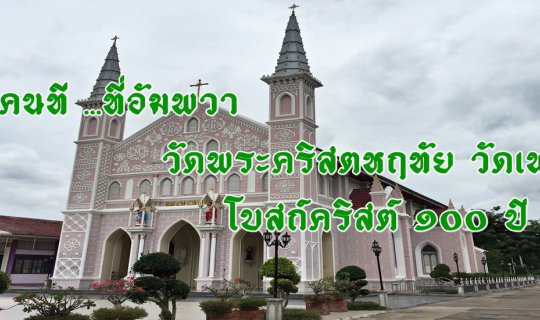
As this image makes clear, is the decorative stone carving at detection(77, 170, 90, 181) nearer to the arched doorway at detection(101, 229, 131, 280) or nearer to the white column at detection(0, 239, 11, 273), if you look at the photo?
the arched doorway at detection(101, 229, 131, 280)

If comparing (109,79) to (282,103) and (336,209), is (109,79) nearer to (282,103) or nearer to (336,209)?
(282,103)

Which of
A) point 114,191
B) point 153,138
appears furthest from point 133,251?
point 153,138

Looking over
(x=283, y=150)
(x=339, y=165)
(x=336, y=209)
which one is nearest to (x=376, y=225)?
(x=336, y=209)

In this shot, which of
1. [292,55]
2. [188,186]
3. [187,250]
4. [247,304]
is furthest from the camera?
[187,250]

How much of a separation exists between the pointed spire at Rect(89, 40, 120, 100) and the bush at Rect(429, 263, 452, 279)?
29.2 metres

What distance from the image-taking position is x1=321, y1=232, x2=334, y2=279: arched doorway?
91.9 feet

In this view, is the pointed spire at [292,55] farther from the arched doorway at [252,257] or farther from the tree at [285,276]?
the tree at [285,276]

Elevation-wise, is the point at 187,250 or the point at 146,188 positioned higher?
the point at 146,188

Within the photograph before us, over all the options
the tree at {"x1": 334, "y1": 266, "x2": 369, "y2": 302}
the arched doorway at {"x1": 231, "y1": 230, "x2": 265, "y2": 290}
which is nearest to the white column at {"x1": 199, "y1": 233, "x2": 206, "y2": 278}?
the arched doorway at {"x1": 231, "y1": 230, "x2": 265, "y2": 290}

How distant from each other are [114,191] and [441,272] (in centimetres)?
2506

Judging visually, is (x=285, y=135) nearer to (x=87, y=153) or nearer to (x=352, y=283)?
(x=352, y=283)

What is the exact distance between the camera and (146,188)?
3042 centimetres

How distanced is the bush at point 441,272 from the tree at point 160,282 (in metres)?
25.1

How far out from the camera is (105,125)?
106 ft
